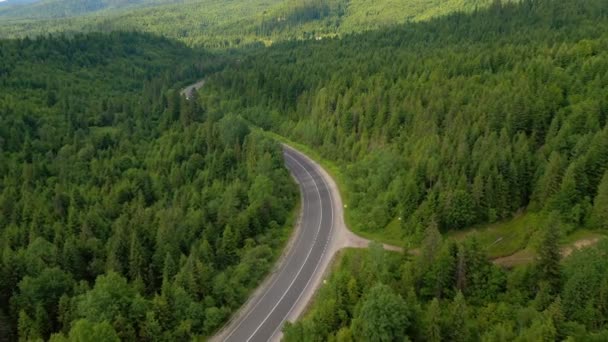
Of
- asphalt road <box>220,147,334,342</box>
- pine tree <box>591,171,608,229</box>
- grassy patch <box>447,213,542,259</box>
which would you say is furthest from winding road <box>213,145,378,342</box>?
pine tree <box>591,171,608,229</box>

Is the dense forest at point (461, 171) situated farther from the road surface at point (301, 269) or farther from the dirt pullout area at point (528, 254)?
the road surface at point (301, 269)

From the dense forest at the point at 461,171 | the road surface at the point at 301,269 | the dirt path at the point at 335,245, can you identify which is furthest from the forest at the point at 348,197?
the road surface at the point at 301,269

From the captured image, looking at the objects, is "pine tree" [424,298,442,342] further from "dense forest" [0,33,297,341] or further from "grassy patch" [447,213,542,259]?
"dense forest" [0,33,297,341]

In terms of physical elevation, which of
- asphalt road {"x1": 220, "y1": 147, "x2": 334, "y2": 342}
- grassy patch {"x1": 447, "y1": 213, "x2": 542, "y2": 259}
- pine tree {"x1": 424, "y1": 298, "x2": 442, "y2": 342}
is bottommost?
asphalt road {"x1": 220, "y1": 147, "x2": 334, "y2": 342}

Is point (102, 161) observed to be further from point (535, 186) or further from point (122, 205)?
point (535, 186)

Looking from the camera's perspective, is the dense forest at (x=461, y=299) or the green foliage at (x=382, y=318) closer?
the dense forest at (x=461, y=299)

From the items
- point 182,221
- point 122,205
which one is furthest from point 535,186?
point 122,205
